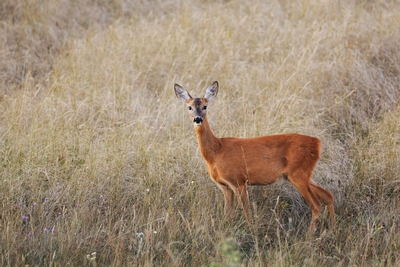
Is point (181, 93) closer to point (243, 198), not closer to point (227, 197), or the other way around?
point (227, 197)

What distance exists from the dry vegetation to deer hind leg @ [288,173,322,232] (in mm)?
144

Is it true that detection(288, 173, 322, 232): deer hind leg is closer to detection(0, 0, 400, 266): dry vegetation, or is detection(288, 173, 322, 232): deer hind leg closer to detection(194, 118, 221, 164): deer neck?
detection(0, 0, 400, 266): dry vegetation

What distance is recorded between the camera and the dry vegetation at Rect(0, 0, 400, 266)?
5.06m

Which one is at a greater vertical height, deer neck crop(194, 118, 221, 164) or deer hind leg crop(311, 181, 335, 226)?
deer neck crop(194, 118, 221, 164)

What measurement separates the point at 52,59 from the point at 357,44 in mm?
4670

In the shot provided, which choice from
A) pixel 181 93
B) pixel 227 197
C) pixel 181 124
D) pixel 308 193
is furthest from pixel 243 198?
pixel 181 124

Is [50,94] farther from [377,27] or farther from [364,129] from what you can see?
[377,27]

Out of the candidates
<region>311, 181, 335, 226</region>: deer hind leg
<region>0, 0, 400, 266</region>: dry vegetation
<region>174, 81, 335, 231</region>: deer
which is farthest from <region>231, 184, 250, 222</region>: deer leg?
<region>311, 181, 335, 226</region>: deer hind leg

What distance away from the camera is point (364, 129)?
7.16 m

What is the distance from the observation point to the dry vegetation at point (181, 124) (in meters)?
5.06

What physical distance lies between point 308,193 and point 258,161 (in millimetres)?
550

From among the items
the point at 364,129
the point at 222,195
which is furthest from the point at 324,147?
the point at 222,195

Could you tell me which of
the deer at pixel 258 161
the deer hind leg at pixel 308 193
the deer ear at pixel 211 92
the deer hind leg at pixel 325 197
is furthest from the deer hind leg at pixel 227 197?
the deer ear at pixel 211 92

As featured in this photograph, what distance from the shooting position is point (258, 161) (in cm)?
557
